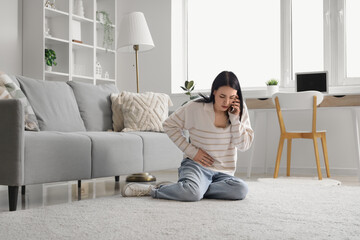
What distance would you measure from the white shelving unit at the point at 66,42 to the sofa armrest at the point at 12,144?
215cm

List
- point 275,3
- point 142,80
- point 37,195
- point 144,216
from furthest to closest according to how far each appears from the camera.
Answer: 1. point 142,80
2. point 275,3
3. point 37,195
4. point 144,216

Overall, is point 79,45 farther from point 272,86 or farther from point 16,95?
point 16,95

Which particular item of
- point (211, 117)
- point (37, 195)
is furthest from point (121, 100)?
point (211, 117)

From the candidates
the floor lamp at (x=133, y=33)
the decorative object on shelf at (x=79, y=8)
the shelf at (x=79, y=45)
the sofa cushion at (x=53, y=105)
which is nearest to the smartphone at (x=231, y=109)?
the sofa cushion at (x=53, y=105)

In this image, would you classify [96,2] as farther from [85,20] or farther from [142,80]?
[142,80]

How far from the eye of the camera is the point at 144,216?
1860mm

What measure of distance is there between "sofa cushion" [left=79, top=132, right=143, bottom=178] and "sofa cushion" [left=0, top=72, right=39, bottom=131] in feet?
0.99

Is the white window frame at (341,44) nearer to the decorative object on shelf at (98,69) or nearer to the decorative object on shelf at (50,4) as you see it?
the decorative object on shelf at (98,69)

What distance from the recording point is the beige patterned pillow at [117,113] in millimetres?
3440

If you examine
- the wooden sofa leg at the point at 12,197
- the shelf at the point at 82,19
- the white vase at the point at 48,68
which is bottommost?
the wooden sofa leg at the point at 12,197

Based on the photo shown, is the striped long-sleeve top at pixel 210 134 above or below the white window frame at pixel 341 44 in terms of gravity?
below

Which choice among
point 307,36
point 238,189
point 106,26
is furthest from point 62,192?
point 307,36

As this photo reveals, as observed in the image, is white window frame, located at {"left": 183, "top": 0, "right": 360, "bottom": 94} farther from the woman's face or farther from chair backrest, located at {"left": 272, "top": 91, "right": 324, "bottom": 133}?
the woman's face

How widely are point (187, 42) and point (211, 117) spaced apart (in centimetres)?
304
